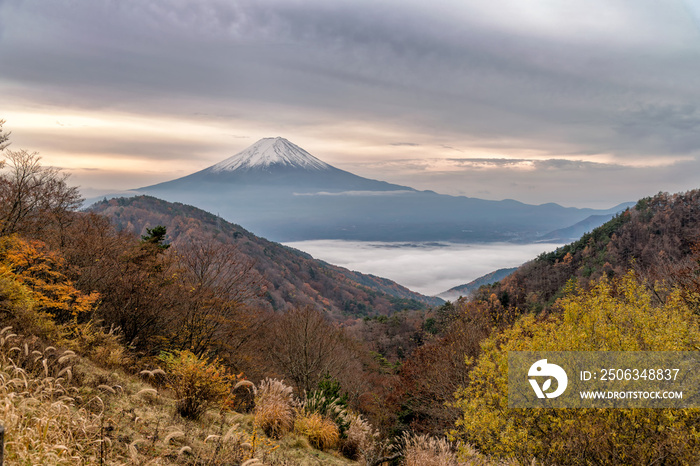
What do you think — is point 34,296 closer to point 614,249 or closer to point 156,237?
point 156,237

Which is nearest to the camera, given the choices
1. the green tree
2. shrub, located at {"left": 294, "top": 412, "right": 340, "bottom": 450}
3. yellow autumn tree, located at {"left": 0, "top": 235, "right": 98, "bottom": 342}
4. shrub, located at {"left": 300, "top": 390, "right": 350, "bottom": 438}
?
yellow autumn tree, located at {"left": 0, "top": 235, "right": 98, "bottom": 342}

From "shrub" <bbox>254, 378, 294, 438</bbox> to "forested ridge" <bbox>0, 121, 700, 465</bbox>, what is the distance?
1.3 inches

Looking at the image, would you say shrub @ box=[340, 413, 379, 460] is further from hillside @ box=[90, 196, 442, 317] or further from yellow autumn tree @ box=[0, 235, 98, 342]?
hillside @ box=[90, 196, 442, 317]

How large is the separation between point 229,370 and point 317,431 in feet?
23.1

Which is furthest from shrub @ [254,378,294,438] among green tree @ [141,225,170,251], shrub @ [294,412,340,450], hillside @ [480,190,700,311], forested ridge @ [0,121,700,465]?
hillside @ [480,190,700,311]

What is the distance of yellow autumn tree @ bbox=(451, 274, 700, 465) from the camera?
6.37 metres

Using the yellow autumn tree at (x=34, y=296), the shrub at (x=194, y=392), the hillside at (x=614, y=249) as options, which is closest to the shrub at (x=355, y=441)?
the shrub at (x=194, y=392)

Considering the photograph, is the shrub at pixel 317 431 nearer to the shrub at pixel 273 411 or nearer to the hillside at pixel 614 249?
the shrub at pixel 273 411

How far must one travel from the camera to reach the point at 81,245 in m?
14.3

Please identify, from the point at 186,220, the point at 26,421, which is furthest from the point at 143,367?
the point at 186,220

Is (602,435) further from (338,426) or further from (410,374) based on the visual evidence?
(410,374)

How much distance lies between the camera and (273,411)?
8250mm

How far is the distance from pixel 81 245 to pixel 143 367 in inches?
269

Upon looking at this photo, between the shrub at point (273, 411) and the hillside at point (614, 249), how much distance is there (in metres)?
49.8
